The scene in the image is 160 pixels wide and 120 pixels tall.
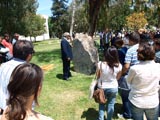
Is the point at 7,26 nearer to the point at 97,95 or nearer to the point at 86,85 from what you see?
the point at 86,85

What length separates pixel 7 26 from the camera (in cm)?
3809

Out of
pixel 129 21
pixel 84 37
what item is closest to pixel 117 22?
pixel 129 21

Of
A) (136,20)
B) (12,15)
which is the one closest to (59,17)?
(136,20)

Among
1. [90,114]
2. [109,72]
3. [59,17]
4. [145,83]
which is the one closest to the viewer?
[145,83]

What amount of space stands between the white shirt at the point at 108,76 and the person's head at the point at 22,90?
12.1ft

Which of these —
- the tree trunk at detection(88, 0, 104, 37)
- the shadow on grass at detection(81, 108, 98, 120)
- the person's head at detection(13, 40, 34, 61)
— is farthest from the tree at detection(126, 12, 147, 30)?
the person's head at detection(13, 40, 34, 61)

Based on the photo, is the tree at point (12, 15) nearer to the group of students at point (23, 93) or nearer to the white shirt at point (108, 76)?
the white shirt at point (108, 76)

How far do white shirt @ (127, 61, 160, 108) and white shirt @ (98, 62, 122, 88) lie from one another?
144 centimetres

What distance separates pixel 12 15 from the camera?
122 ft

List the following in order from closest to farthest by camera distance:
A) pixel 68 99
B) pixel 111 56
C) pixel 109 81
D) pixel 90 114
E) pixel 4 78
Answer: pixel 4 78 → pixel 111 56 → pixel 109 81 → pixel 90 114 → pixel 68 99

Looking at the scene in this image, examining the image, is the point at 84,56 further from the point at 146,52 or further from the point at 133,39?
the point at 146,52

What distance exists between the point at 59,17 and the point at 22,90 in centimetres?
7520

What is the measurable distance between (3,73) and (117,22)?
62.1 m

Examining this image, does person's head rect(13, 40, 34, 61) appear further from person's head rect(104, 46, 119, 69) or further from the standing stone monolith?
the standing stone monolith
